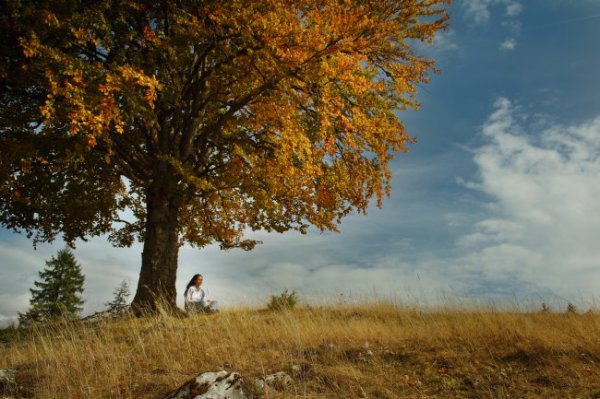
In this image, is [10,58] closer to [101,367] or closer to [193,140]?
[193,140]

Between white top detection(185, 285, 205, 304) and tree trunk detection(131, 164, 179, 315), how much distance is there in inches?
17.9

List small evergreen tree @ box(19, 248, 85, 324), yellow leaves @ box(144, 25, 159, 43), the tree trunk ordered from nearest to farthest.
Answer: yellow leaves @ box(144, 25, 159, 43)
the tree trunk
small evergreen tree @ box(19, 248, 85, 324)

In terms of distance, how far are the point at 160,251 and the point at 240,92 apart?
549cm

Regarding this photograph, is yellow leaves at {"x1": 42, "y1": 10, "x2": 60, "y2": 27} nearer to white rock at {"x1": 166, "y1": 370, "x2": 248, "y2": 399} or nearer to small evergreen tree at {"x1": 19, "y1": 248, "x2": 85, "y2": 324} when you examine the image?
white rock at {"x1": 166, "y1": 370, "x2": 248, "y2": 399}

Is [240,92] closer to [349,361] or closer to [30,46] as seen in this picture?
[30,46]

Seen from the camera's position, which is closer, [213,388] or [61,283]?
[213,388]

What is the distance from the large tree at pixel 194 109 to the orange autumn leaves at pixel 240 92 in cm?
5

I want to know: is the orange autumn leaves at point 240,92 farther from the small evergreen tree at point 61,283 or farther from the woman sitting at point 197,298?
the small evergreen tree at point 61,283

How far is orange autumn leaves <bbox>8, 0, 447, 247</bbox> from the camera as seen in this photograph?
9961 millimetres

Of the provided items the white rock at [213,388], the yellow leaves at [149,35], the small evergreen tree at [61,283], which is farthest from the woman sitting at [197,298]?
the small evergreen tree at [61,283]

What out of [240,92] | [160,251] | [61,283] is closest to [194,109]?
[240,92]

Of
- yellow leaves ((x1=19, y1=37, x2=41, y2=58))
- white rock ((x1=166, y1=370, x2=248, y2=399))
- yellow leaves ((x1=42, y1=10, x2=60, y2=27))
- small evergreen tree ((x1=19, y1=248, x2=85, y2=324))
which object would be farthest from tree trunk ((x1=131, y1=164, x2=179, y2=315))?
small evergreen tree ((x1=19, y1=248, x2=85, y2=324))

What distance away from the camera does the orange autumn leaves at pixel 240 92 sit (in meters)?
9.96

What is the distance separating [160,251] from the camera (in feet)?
45.3
